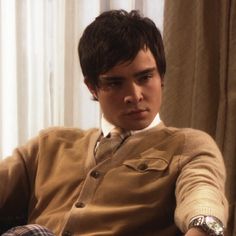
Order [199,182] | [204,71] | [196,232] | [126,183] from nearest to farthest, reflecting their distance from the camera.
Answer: [196,232] < [199,182] < [126,183] < [204,71]

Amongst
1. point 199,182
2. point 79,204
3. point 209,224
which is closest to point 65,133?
point 79,204

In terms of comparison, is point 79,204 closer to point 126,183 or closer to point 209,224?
point 126,183

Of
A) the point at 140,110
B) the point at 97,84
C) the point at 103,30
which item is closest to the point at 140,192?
the point at 140,110

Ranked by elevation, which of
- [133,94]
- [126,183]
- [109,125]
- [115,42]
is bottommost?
[126,183]

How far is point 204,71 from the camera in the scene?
1.72m

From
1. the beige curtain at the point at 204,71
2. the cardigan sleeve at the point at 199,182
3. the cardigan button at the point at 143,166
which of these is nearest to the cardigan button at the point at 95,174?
the cardigan button at the point at 143,166

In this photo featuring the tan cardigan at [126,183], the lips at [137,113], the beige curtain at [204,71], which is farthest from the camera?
the beige curtain at [204,71]

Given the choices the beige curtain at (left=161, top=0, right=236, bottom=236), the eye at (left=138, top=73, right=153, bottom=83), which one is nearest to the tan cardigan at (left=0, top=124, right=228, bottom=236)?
the eye at (left=138, top=73, right=153, bottom=83)

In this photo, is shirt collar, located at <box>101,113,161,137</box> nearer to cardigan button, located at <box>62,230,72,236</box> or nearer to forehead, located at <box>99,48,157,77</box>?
forehead, located at <box>99,48,157,77</box>

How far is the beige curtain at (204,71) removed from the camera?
169cm

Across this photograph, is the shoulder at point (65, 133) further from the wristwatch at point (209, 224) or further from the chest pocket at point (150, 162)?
the wristwatch at point (209, 224)

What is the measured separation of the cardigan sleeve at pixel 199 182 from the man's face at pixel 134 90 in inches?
4.6

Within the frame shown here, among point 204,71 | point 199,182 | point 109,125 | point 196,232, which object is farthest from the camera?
point 204,71

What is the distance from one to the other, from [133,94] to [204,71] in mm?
632
